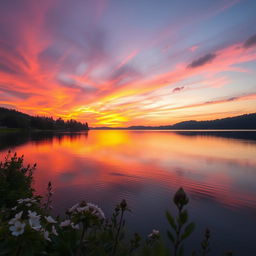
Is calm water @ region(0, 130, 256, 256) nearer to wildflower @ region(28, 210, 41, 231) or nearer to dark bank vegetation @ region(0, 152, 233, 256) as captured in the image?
dark bank vegetation @ region(0, 152, 233, 256)

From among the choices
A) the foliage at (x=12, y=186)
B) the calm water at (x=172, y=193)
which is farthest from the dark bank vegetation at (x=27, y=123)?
the foliage at (x=12, y=186)

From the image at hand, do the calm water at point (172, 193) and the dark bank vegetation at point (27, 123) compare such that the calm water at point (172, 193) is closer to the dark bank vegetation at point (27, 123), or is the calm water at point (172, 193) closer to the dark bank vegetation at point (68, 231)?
the dark bank vegetation at point (68, 231)

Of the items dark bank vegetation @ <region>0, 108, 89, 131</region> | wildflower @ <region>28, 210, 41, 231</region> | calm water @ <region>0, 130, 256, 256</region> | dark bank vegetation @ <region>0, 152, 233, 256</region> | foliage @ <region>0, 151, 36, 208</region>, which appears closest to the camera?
dark bank vegetation @ <region>0, 152, 233, 256</region>

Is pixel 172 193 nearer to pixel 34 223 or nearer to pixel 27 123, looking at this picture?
pixel 34 223

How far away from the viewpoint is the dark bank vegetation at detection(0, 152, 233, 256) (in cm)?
120

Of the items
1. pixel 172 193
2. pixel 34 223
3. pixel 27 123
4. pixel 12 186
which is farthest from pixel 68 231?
pixel 27 123

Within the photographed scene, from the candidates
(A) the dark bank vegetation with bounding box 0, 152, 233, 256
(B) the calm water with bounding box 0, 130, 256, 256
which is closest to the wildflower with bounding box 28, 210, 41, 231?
(A) the dark bank vegetation with bounding box 0, 152, 233, 256

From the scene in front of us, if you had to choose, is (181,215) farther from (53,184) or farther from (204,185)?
(204,185)

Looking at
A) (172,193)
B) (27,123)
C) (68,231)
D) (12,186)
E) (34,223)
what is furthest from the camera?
(27,123)

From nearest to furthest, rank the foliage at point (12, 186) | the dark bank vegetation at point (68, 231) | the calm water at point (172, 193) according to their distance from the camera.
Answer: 1. the dark bank vegetation at point (68, 231)
2. the foliage at point (12, 186)
3. the calm water at point (172, 193)

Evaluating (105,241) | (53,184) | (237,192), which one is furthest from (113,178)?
(105,241)

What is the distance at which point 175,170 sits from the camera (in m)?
19.9

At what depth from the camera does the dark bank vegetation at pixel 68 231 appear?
3.95 feet

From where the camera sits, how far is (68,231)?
3.49 meters
